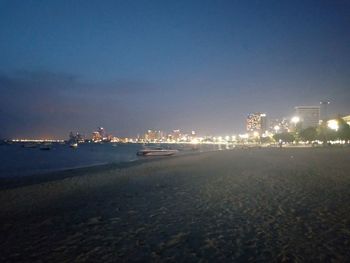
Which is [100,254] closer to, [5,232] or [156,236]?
[156,236]

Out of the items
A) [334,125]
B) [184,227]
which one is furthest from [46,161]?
[334,125]

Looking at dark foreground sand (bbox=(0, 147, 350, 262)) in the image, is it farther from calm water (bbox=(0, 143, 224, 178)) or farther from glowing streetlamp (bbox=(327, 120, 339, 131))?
glowing streetlamp (bbox=(327, 120, 339, 131))

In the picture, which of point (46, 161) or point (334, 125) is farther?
point (334, 125)

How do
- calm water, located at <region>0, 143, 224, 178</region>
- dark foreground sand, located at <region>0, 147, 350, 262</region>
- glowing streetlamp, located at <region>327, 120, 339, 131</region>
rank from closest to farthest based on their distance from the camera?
dark foreground sand, located at <region>0, 147, 350, 262</region> < calm water, located at <region>0, 143, 224, 178</region> < glowing streetlamp, located at <region>327, 120, 339, 131</region>

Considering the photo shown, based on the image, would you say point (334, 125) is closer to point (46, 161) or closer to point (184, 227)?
point (46, 161)

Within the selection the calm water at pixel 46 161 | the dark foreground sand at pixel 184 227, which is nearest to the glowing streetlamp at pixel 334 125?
the calm water at pixel 46 161

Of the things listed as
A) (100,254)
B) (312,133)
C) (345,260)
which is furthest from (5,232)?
(312,133)

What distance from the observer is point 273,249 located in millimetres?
7289

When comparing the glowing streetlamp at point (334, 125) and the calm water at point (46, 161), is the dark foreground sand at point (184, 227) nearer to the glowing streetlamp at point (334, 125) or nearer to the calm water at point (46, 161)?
the calm water at point (46, 161)

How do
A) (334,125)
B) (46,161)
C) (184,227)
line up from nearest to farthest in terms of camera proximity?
1. (184,227)
2. (46,161)
3. (334,125)

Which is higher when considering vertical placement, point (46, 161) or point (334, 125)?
point (334, 125)

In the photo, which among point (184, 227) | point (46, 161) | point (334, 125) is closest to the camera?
point (184, 227)

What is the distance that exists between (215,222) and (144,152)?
74.8 meters

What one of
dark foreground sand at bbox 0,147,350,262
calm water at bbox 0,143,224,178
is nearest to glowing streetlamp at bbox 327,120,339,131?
calm water at bbox 0,143,224,178
